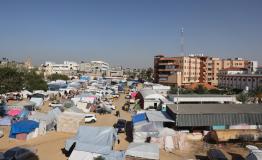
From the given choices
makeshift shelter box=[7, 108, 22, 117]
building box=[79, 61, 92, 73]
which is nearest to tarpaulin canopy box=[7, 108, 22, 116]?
makeshift shelter box=[7, 108, 22, 117]

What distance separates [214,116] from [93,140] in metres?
11.1

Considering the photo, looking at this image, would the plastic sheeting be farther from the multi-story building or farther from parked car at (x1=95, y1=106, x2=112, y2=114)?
the multi-story building

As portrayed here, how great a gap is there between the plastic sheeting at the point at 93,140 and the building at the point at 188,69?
4626 centimetres

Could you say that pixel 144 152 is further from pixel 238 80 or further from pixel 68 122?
pixel 238 80

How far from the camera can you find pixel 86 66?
174500 millimetres

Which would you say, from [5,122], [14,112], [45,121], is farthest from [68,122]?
[14,112]

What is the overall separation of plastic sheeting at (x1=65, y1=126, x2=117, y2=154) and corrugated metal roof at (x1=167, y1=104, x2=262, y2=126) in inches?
272

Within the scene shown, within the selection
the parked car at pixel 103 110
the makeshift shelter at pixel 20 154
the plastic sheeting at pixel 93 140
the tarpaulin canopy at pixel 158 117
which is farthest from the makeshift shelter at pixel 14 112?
the tarpaulin canopy at pixel 158 117

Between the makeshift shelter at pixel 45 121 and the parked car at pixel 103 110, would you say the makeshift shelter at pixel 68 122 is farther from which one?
the parked car at pixel 103 110

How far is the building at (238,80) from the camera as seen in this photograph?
60.7 meters

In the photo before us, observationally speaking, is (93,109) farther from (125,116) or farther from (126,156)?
(126,156)

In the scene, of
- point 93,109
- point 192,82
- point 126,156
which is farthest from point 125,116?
point 192,82

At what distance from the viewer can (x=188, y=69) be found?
71250 millimetres

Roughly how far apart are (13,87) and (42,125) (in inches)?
1023
